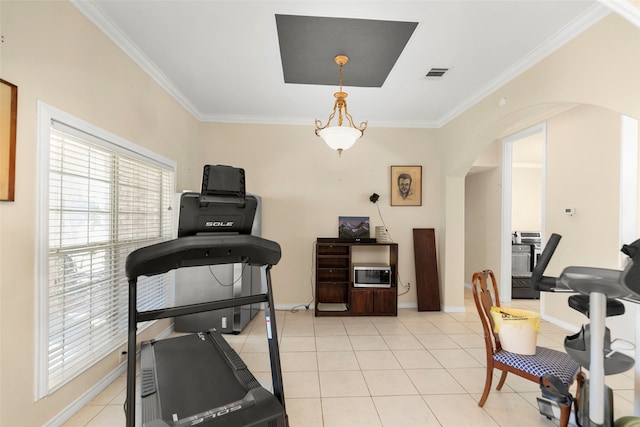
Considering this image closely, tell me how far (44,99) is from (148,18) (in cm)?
101

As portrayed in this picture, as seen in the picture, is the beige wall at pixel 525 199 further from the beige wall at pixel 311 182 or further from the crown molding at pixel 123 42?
the crown molding at pixel 123 42

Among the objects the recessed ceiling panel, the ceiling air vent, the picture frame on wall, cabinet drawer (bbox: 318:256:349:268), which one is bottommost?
cabinet drawer (bbox: 318:256:349:268)

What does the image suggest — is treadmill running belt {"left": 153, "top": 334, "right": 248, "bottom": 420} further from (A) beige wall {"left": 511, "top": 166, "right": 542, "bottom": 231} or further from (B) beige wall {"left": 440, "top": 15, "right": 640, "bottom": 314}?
(A) beige wall {"left": 511, "top": 166, "right": 542, "bottom": 231}

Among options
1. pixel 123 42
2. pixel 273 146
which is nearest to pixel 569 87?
pixel 273 146

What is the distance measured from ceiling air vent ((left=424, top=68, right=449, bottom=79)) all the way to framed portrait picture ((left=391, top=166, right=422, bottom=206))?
5.28ft

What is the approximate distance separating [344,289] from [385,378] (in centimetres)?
181

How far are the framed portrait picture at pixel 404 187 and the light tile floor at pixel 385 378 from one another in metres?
1.83

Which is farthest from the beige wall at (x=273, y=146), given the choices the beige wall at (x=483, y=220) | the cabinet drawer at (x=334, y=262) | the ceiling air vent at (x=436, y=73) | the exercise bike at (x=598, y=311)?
the exercise bike at (x=598, y=311)

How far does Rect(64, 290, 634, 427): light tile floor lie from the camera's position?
1998 millimetres

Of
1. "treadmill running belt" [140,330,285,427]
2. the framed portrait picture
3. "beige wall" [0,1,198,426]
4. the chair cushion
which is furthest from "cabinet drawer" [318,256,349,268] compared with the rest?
"beige wall" [0,1,198,426]

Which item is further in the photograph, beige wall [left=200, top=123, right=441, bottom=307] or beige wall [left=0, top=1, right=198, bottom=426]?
beige wall [left=200, top=123, right=441, bottom=307]

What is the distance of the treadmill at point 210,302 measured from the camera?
4.37 feet

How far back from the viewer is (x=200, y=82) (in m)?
3.21

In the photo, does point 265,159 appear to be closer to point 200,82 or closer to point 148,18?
point 200,82
